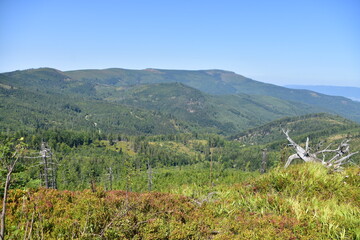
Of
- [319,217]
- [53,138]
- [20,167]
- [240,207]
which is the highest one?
[20,167]

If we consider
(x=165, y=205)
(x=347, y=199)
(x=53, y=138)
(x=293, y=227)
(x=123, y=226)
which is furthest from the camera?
(x=53, y=138)

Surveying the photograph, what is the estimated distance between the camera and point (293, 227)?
6453 millimetres

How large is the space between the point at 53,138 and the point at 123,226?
8616 inches

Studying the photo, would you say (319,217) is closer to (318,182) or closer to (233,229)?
(233,229)

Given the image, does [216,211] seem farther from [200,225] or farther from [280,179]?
[280,179]

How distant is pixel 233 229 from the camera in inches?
257

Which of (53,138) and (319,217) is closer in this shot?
(319,217)

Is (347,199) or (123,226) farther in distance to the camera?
(347,199)

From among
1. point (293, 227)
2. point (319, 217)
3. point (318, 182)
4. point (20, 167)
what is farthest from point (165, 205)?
point (318, 182)

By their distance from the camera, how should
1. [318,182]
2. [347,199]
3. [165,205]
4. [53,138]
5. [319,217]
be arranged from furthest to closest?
1. [53,138]
2. [318,182]
3. [347,199]
4. [165,205]
5. [319,217]

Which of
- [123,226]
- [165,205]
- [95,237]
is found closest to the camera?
[95,237]

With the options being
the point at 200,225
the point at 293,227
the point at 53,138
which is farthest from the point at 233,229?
the point at 53,138

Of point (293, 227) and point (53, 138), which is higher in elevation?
point (293, 227)

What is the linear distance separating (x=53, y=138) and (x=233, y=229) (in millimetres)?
219803
